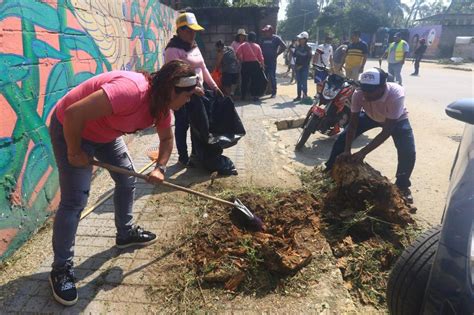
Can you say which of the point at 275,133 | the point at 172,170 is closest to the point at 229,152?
the point at 172,170

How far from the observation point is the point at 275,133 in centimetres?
652

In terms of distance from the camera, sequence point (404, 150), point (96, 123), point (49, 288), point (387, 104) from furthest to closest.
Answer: point (404, 150), point (387, 104), point (49, 288), point (96, 123)

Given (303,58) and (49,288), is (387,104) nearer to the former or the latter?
(49,288)

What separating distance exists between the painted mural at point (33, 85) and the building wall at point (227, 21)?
6924 mm

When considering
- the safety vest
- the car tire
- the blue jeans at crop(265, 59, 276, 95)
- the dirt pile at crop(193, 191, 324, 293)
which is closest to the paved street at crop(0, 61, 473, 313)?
the dirt pile at crop(193, 191, 324, 293)

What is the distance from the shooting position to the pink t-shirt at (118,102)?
200cm

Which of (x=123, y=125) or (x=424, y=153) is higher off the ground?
(x=123, y=125)

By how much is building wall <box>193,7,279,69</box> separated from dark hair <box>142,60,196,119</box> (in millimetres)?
9209

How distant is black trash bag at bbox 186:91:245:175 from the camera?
414cm

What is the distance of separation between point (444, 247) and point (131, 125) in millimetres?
1842

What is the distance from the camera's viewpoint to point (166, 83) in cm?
205

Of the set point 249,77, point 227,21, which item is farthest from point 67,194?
point 227,21

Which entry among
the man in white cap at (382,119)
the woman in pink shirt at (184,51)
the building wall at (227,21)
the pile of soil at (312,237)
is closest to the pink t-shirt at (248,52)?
the building wall at (227,21)

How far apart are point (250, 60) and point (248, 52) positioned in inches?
8.3
